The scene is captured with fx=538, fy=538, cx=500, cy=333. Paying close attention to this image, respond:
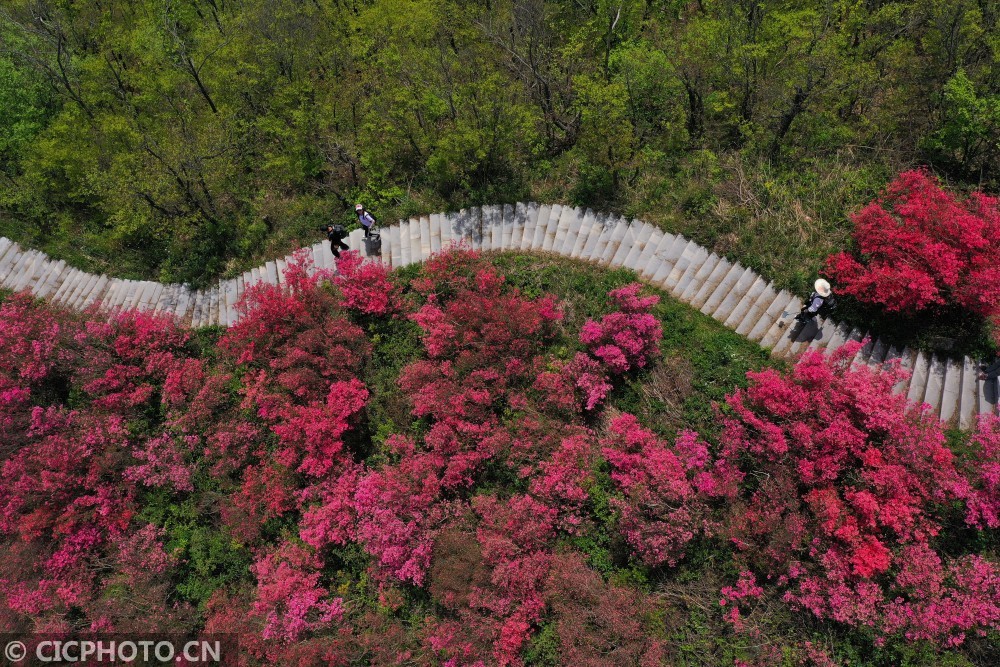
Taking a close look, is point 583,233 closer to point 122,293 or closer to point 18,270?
point 122,293

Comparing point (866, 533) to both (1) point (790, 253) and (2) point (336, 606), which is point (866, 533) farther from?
(2) point (336, 606)

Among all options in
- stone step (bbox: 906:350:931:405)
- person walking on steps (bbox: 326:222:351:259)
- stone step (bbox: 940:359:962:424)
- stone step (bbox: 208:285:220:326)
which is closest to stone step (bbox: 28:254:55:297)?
stone step (bbox: 208:285:220:326)

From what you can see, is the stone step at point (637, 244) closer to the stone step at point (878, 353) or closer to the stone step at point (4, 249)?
the stone step at point (878, 353)

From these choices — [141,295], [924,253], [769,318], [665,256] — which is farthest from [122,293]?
[924,253]

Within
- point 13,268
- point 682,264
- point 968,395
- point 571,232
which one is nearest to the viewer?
point 968,395

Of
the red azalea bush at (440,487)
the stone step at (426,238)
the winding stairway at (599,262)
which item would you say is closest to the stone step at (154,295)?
the winding stairway at (599,262)

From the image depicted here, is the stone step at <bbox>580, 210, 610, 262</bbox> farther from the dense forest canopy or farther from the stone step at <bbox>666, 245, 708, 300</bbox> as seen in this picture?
the stone step at <bbox>666, 245, 708, 300</bbox>

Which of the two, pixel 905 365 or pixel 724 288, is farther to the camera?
pixel 724 288
